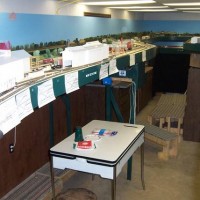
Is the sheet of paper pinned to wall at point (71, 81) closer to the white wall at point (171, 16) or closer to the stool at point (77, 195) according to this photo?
the stool at point (77, 195)

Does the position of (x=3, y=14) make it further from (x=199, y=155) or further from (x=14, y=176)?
(x=199, y=155)

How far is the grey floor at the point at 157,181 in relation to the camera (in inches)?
115

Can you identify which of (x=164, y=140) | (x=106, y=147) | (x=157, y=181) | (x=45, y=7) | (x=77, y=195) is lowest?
(x=157, y=181)

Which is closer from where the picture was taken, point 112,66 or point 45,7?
point 112,66

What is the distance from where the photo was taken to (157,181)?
126 inches

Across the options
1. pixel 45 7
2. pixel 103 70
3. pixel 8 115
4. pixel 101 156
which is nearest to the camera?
pixel 8 115

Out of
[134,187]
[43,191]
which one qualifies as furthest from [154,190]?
[43,191]

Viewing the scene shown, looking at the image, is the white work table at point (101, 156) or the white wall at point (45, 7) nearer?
the white work table at point (101, 156)

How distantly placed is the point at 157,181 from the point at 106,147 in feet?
4.01

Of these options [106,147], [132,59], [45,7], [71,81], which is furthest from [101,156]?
[45,7]

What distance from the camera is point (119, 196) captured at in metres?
2.91

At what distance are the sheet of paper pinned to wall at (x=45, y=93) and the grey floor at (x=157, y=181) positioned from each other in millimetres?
1482

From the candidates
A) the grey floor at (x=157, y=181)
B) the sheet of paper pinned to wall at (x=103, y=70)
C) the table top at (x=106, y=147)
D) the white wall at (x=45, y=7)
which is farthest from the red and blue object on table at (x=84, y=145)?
the white wall at (x=45, y=7)

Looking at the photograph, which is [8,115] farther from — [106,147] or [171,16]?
[171,16]
